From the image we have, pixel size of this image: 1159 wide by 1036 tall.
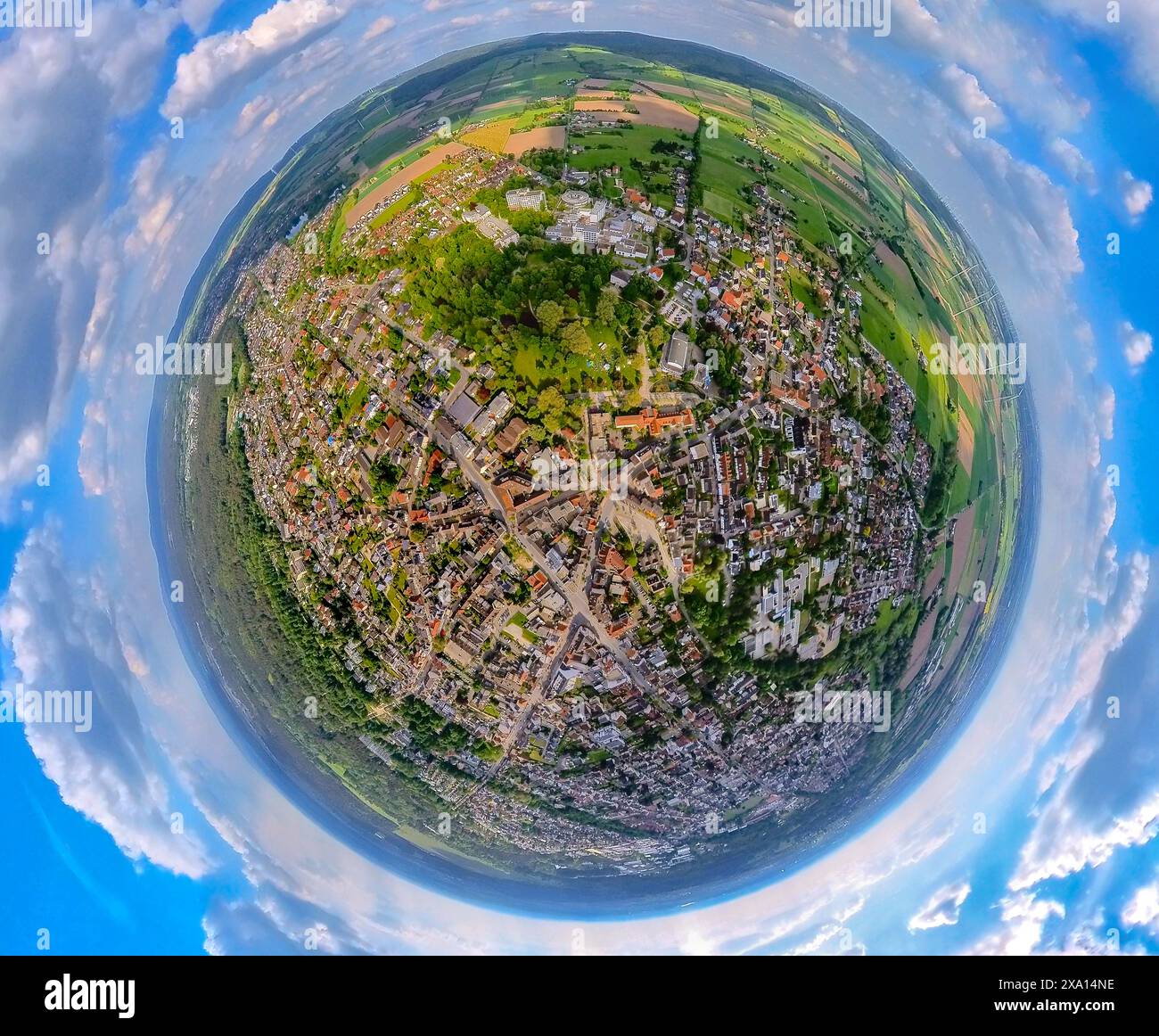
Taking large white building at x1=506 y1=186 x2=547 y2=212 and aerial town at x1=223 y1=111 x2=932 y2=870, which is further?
large white building at x1=506 y1=186 x2=547 y2=212

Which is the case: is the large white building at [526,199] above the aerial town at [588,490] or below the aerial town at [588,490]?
above

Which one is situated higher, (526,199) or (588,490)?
(526,199)

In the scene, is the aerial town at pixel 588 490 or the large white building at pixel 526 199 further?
the large white building at pixel 526 199

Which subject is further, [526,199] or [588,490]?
[526,199]

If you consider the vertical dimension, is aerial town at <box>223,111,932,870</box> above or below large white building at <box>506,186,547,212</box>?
below

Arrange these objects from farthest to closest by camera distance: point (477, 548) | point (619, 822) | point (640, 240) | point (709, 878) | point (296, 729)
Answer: point (709, 878), point (296, 729), point (619, 822), point (640, 240), point (477, 548)
